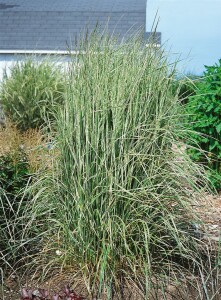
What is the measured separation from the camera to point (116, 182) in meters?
4.36

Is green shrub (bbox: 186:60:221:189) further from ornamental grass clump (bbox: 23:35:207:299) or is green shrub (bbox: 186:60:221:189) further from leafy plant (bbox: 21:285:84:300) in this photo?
leafy plant (bbox: 21:285:84:300)

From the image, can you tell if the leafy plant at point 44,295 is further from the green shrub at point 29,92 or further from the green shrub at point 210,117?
the green shrub at point 29,92

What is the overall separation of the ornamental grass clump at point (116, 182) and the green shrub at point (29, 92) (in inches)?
281

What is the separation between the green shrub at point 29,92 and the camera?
1216 centimetres

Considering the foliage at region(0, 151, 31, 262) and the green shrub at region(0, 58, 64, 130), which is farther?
the green shrub at region(0, 58, 64, 130)

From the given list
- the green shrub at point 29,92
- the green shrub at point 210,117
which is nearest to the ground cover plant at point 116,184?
the green shrub at point 210,117

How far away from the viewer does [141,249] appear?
4.46 metres

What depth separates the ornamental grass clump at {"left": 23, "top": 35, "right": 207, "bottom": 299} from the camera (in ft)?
14.4

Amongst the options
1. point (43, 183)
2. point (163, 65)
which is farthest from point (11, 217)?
point (163, 65)

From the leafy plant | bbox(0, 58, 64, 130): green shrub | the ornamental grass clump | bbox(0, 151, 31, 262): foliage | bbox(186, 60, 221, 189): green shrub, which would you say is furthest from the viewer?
bbox(0, 58, 64, 130): green shrub

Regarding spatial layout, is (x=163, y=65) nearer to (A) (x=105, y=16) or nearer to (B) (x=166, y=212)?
(B) (x=166, y=212)

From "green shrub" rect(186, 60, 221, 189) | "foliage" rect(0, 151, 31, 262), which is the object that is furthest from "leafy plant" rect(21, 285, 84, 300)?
"green shrub" rect(186, 60, 221, 189)

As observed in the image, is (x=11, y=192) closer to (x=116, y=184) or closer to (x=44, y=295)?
(x=116, y=184)

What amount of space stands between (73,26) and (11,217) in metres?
15.2
